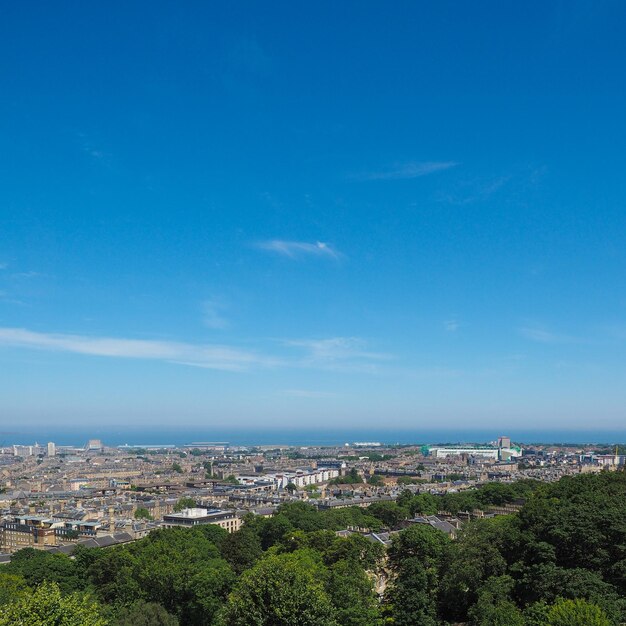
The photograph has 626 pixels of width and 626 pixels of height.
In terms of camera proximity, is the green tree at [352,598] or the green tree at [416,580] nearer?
the green tree at [352,598]

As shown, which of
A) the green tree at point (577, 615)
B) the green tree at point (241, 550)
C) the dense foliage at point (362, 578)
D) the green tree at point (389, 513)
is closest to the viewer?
the green tree at point (577, 615)

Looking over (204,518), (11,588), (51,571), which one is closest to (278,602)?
(11,588)

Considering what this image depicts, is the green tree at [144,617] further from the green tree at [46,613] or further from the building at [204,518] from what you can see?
the building at [204,518]

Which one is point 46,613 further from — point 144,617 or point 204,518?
point 204,518

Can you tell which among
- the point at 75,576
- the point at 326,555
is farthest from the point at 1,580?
the point at 326,555

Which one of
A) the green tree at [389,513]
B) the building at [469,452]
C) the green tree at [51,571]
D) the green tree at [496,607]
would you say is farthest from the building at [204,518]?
the building at [469,452]

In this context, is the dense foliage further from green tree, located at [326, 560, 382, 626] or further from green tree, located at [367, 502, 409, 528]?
green tree, located at [367, 502, 409, 528]
